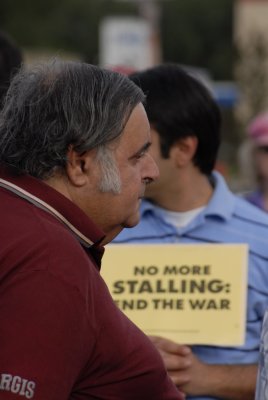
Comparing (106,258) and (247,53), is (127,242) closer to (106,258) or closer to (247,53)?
(106,258)

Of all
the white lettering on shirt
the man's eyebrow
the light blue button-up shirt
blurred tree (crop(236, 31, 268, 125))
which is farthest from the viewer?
blurred tree (crop(236, 31, 268, 125))

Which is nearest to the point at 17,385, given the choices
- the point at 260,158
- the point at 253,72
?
the point at 260,158

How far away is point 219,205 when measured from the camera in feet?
12.2

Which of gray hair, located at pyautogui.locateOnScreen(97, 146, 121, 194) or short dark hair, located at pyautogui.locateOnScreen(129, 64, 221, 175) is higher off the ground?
gray hair, located at pyautogui.locateOnScreen(97, 146, 121, 194)

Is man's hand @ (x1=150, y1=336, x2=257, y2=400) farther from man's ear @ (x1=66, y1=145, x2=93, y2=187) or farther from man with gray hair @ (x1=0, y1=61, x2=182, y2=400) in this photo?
man's ear @ (x1=66, y1=145, x2=93, y2=187)

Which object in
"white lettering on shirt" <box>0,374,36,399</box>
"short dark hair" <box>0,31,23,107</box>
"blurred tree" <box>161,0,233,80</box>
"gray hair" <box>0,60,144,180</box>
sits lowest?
"blurred tree" <box>161,0,233,80</box>

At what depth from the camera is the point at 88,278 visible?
2.23 meters

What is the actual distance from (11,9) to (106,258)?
5133cm

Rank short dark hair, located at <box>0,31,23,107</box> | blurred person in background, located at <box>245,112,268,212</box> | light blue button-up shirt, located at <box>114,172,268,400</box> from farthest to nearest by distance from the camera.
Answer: blurred person in background, located at <box>245,112,268,212</box> → short dark hair, located at <box>0,31,23,107</box> → light blue button-up shirt, located at <box>114,172,268,400</box>

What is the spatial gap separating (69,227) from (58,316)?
26 cm

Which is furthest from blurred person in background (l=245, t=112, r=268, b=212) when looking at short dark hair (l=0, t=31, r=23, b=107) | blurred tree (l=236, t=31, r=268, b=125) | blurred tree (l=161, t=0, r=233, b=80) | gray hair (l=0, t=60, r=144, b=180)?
blurred tree (l=161, t=0, r=233, b=80)

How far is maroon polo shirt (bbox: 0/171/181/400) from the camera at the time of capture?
82.7 inches

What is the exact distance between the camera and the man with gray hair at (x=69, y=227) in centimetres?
211

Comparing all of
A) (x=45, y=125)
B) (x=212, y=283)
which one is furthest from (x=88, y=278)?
(x=212, y=283)
